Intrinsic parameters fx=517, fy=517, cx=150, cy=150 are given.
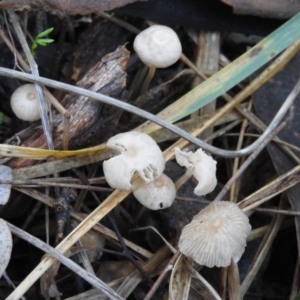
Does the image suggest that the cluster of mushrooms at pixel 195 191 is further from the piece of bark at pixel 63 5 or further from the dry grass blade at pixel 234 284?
the piece of bark at pixel 63 5

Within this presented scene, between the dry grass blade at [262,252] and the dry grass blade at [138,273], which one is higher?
the dry grass blade at [138,273]

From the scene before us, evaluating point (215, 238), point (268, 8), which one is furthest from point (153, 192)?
point (268, 8)

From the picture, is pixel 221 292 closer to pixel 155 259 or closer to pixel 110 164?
pixel 155 259

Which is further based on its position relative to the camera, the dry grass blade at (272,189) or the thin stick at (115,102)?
the dry grass blade at (272,189)

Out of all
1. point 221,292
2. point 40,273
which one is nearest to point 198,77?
point 221,292

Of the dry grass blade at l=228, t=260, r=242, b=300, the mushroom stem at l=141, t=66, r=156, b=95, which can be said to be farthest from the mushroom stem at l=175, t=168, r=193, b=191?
the mushroom stem at l=141, t=66, r=156, b=95

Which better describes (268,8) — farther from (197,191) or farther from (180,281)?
(180,281)

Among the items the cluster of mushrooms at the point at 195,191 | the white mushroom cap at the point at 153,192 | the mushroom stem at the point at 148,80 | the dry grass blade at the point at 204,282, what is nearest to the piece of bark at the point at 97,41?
the mushroom stem at the point at 148,80

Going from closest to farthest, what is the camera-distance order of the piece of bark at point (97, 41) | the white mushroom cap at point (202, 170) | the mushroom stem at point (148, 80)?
the white mushroom cap at point (202, 170), the mushroom stem at point (148, 80), the piece of bark at point (97, 41)
